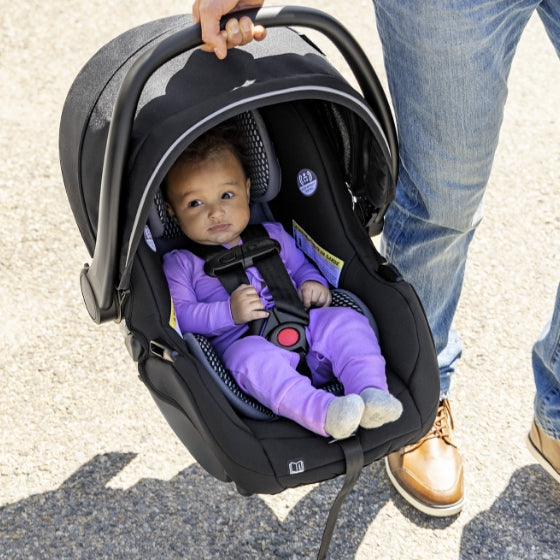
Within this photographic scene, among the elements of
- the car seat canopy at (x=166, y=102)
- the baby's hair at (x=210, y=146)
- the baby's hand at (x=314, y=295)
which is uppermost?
the car seat canopy at (x=166, y=102)

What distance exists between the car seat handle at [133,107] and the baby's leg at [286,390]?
1.11ft

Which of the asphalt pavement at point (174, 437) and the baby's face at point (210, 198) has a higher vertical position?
the baby's face at point (210, 198)

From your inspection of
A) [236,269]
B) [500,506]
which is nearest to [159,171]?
[236,269]

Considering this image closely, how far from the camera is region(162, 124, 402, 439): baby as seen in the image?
2.08 metres

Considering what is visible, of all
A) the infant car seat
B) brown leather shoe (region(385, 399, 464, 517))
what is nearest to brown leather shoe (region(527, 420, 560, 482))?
brown leather shoe (region(385, 399, 464, 517))

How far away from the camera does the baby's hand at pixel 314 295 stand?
237 centimetres

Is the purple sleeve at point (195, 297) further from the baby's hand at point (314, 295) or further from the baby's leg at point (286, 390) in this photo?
the baby's hand at point (314, 295)

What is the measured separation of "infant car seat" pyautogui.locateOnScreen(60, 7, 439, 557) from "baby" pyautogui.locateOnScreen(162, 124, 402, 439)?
0.18 feet

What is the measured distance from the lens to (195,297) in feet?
7.93

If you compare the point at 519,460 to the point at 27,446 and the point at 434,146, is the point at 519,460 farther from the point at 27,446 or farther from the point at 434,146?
the point at 27,446

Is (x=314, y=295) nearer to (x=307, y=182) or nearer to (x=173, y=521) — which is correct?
(x=307, y=182)

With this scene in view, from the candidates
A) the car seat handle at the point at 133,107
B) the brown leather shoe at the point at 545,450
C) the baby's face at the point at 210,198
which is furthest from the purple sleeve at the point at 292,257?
the brown leather shoe at the point at 545,450

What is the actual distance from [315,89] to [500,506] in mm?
1392

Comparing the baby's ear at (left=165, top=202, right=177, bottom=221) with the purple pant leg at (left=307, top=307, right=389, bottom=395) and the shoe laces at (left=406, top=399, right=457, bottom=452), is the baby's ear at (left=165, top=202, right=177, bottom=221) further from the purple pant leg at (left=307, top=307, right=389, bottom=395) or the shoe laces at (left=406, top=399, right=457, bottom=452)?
the shoe laces at (left=406, top=399, right=457, bottom=452)
